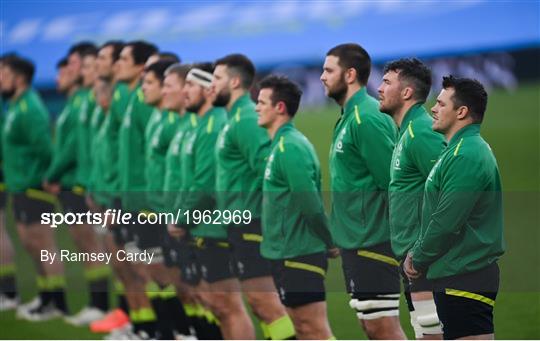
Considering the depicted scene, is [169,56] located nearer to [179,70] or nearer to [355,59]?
[179,70]

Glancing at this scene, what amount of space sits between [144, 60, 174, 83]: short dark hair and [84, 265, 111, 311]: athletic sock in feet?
5.16

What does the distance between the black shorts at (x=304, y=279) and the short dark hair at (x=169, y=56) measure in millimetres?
1517

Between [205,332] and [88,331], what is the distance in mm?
1245

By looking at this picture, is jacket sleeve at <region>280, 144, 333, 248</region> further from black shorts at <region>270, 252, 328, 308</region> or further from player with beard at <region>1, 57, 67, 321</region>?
player with beard at <region>1, 57, 67, 321</region>

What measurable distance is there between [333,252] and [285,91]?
0.83m

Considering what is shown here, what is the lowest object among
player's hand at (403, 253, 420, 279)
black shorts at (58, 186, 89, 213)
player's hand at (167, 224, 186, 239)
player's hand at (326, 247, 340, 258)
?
black shorts at (58, 186, 89, 213)

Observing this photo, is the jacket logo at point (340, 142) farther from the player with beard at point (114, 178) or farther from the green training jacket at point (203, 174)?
the player with beard at point (114, 178)

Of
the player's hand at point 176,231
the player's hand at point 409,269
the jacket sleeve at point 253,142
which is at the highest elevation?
the jacket sleeve at point 253,142

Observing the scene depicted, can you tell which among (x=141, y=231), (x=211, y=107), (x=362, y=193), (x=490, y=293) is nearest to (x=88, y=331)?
(x=141, y=231)

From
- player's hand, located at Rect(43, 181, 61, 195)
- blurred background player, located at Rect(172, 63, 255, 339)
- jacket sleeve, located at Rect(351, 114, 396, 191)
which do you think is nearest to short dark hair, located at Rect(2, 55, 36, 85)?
player's hand, located at Rect(43, 181, 61, 195)

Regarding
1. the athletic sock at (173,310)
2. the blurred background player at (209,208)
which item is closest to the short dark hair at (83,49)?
the blurred background player at (209,208)

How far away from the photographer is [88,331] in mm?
7492

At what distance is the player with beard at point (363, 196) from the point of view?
5410 mm

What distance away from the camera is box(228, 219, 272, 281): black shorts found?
6035 mm
